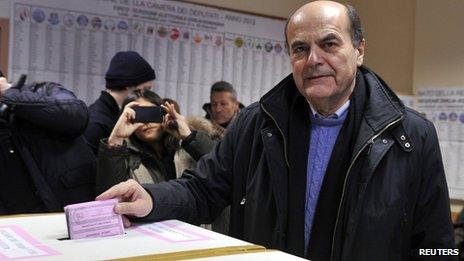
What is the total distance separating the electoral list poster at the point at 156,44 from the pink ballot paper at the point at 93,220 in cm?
203

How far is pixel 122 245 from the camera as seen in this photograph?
71cm

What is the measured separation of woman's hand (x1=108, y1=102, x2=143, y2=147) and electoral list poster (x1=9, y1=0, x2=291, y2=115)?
1037mm

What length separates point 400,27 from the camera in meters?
3.55

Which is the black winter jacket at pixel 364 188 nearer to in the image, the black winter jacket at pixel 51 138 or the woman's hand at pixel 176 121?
the black winter jacket at pixel 51 138

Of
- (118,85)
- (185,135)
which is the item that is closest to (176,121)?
(185,135)

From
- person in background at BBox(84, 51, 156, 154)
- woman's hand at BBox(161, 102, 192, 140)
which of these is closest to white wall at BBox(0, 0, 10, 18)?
person in background at BBox(84, 51, 156, 154)

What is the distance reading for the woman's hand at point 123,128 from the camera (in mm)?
1800

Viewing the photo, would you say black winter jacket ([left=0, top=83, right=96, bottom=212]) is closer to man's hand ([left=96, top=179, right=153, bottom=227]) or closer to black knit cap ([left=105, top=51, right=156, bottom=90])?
man's hand ([left=96, top=179, right=153, bottom=227])

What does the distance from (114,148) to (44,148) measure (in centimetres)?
27

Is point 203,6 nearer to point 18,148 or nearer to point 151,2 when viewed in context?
point 151,2

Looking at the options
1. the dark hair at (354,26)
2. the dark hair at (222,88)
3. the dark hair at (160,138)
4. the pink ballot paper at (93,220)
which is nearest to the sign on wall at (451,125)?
the dark hair at (222,88)

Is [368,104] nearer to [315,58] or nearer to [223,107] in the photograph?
[315,58]

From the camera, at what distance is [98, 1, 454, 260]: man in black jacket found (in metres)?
1.10

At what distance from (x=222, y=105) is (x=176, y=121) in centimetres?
89
